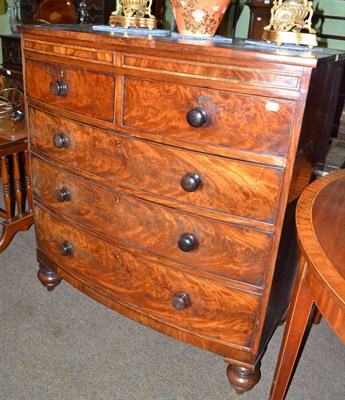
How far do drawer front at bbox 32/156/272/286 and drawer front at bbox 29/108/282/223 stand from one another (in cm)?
6

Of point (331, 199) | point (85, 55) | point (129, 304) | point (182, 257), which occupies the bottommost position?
point (129, 304)

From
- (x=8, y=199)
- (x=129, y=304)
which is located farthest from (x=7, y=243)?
(x=129, y=304)

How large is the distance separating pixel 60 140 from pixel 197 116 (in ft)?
2.00

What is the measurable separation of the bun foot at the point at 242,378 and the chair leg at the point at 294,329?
15 centimetres

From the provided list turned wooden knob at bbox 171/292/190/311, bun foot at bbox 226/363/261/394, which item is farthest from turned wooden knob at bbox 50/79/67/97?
bun foot at bbox 226/363/261/394

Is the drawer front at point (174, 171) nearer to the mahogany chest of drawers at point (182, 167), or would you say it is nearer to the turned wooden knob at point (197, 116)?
the mahogany chest of drawers at point (182, 167)

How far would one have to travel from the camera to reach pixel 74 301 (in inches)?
80.3

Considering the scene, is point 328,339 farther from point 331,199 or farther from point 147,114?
point 147,114

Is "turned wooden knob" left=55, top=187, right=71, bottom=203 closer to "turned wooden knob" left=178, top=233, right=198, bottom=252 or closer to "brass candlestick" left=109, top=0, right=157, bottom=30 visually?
"turned wooden knob" left=178, top=233, right=198, bottom=252

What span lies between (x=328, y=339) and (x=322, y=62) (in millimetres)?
1307

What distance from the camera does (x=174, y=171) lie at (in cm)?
136

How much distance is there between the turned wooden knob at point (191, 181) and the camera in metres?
1.31

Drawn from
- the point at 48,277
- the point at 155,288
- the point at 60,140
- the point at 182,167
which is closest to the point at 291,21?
the point at 182,167

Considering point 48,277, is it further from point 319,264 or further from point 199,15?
point 319,264
